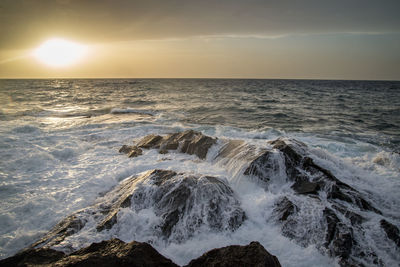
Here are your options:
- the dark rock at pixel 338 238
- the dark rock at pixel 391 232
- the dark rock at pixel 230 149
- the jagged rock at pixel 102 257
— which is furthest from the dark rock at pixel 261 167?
the jagged rock at pixel 102 257

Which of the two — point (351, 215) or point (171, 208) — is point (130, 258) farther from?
point (351, 215)

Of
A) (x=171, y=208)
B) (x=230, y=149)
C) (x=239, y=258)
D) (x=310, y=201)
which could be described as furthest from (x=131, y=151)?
(x=239, y=258)

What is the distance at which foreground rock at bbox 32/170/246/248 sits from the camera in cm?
479

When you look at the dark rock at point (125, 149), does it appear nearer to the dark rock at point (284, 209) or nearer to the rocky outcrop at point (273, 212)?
the rocky outcrop at point (273, 212)

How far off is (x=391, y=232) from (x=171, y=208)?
15.0 feet

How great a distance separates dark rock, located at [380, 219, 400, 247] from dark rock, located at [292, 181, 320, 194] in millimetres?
1473

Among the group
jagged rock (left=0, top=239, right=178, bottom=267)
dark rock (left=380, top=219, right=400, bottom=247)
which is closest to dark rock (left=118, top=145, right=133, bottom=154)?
jagged rock (left=0, top=239, right=178, bottom=267)

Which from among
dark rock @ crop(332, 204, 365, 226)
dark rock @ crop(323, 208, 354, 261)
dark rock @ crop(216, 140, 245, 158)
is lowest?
dark rock @ crop(323, 208, 354, 261)

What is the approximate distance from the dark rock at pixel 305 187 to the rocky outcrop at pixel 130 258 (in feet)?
9.22

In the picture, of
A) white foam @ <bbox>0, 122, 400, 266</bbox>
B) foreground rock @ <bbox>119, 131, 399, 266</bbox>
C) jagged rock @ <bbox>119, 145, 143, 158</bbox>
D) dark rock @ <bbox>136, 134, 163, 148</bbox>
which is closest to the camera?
foreground rock @ <bbox>119, 131, 399, 266</bbox>

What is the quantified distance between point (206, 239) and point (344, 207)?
331 centimetres

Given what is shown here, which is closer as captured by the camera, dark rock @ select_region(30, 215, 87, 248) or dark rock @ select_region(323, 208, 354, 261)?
dark rock @ select_region(323, 208, 354, 261)

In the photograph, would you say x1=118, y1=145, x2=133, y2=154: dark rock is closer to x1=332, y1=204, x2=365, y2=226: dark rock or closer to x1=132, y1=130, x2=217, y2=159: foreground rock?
x1=132, y1=130, x2=217, y2=159: foreground rock

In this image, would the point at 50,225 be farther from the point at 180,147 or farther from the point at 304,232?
the point at 304,232
